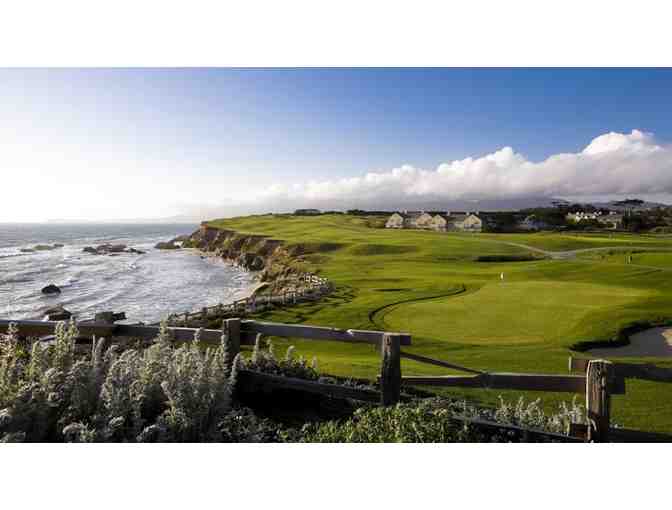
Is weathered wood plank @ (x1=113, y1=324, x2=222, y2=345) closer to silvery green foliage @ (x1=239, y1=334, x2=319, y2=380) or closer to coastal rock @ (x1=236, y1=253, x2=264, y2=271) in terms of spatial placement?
silvery green foliage @ (x1=239, y1=334, x2=319, y2=380)

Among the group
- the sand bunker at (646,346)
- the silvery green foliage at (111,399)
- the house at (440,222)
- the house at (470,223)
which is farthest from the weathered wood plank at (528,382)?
the house at (440,222)

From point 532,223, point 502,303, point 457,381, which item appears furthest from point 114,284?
point 532,223

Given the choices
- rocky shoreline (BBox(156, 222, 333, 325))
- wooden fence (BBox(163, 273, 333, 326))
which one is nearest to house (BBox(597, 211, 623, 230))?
rocky shoreline (BBox(156, 222, 333, 325))

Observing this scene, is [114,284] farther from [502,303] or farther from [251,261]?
[502,303]
